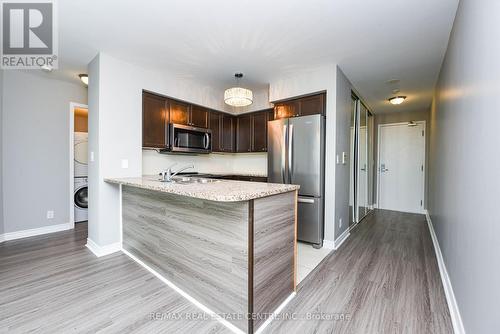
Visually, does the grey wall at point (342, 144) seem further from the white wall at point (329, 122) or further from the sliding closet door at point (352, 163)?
the sliding closet door at point (352, 163)

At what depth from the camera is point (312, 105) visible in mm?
3188

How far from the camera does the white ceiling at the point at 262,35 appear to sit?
187cm

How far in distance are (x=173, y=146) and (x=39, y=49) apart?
184cm

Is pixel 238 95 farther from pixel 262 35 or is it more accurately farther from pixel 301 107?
pixel 301 107

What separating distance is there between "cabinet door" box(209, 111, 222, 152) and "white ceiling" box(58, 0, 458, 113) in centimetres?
99

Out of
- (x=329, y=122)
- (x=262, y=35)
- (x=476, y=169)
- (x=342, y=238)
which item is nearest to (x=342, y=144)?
(x=329, y=122)

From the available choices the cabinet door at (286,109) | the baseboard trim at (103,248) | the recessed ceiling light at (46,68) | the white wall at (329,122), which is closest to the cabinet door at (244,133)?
the cabinet door at (286,109)

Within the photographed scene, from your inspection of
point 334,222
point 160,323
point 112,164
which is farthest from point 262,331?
point 112,164

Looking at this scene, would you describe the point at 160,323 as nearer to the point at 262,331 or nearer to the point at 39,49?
the point at 262,331

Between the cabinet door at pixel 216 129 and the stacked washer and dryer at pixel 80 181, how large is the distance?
8.25 feet

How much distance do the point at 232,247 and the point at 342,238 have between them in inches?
93.3

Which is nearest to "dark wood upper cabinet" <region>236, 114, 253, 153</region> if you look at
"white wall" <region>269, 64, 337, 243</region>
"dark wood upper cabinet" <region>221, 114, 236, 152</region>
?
"dark wood upper cabinet" <region>221, 114, 236, 152</region>

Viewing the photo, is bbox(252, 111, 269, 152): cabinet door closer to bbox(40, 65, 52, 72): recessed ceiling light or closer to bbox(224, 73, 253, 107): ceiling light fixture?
bbox(224, 73, 253, 107): ceiling light fixture

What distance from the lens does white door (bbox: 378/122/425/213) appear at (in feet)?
16.7
